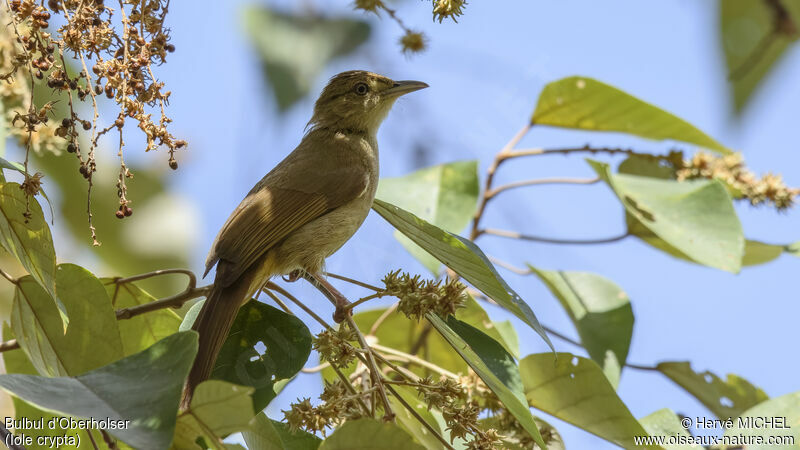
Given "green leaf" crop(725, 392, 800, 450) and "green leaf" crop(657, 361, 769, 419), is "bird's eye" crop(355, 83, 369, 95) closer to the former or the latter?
"green leaf" crop(657, 361, 769, 419)

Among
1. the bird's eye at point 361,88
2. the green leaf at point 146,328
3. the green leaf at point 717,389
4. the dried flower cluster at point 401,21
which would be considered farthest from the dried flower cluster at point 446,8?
the bird's eye at point 361,88

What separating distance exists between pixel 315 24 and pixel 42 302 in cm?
250

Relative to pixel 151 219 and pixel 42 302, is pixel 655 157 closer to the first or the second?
pixel 42 302

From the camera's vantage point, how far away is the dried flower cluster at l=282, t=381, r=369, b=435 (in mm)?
2133

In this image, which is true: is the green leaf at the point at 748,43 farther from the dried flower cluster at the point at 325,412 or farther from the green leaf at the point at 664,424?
the green leaf at the point at 664,424

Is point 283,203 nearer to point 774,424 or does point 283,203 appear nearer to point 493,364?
point 493,364

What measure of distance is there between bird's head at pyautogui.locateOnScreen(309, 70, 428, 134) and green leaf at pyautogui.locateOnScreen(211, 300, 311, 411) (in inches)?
80.5

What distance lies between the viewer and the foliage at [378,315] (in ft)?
6.30

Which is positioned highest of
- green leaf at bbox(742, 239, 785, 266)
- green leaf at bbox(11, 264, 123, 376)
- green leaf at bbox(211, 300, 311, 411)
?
green leaf at bbox(11, 264, 123, 376)

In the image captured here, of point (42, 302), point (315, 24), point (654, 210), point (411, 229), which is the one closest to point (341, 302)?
point (411, 229)

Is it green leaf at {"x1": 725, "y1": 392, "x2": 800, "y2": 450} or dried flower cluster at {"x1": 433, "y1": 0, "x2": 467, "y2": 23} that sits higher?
dried flower cluster at {"x1": 433, "y1": 0, "x2": 467, "y2": 23}

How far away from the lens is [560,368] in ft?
9.13

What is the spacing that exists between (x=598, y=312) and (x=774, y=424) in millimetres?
810

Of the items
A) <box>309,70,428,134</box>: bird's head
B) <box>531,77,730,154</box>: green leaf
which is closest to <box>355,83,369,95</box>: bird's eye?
<box>309,70,428,134</box>: bird's head
